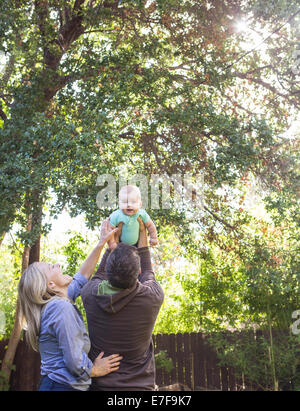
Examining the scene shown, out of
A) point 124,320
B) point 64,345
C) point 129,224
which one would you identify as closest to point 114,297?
point 124,320

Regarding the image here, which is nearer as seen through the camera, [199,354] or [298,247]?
[298,247]

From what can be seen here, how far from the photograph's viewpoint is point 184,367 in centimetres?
866

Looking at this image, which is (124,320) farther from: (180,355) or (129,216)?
(180,355)

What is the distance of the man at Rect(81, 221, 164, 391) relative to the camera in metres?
2.03

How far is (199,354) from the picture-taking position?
8.60m

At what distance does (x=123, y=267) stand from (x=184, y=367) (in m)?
7.35

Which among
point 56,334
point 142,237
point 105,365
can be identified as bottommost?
point 105,365

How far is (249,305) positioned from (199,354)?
1.69 metres

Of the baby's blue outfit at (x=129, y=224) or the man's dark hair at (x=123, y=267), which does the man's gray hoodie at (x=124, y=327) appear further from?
the baby's blue outfit at (x=129, y=224)

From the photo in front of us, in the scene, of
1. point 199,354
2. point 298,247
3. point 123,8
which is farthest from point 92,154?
point 199,354

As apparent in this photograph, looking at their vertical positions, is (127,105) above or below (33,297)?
above

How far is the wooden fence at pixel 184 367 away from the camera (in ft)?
26.5

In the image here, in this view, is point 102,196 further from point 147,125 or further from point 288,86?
point 288,86

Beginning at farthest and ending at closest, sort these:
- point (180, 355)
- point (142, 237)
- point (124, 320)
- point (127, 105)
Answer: point (180, 355)
point (127, 105)
point (142, 237)
point (124, 320)
